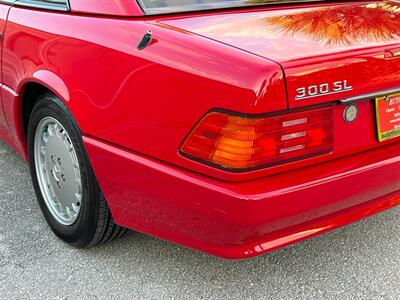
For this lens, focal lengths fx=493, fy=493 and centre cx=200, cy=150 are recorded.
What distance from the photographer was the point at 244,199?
1671 millimetres

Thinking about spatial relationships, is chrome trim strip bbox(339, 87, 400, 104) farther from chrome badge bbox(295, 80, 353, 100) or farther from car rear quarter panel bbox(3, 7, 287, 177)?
car rear quarter panel bbox(3, 7, 287, 177)

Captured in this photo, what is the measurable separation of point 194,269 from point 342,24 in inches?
51.8

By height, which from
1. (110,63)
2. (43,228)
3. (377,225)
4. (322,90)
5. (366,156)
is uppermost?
(110,63)

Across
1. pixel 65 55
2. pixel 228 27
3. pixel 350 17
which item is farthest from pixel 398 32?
pixel 65 55

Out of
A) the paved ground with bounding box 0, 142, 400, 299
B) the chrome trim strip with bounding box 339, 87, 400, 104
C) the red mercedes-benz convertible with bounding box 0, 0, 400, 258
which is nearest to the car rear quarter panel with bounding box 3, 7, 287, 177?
the red mercedes-benz convertible with bounding box 0, 0, 400, 258

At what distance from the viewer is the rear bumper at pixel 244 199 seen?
1717mm

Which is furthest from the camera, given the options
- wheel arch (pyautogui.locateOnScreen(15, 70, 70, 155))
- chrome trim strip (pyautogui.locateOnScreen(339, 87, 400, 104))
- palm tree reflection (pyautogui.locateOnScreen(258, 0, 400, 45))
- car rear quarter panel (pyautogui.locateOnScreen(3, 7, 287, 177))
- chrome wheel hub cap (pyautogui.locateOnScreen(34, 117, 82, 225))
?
chrome wheel hub cap (pyautogui.locateOnScreen(34, 117, 82, 225))

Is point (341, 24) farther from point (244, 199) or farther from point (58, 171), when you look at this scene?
point (58, 171)

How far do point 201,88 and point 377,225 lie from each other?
156 centimetres

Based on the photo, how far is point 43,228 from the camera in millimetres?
2791

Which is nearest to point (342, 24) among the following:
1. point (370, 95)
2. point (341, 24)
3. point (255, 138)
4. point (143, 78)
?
point (341, 24)

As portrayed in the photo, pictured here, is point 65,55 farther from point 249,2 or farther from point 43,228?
point 43,228

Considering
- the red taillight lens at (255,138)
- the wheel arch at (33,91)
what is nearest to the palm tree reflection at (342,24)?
the red taillight lens at (255,138)

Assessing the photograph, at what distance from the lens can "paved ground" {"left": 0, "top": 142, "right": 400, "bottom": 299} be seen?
2.25 metres
